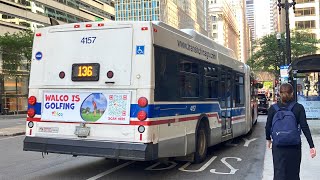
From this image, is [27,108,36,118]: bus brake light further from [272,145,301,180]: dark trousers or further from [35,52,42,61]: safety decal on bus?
[272,145,301,180]: dark trousers

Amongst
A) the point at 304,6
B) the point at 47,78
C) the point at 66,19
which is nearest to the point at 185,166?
the point at 47,78

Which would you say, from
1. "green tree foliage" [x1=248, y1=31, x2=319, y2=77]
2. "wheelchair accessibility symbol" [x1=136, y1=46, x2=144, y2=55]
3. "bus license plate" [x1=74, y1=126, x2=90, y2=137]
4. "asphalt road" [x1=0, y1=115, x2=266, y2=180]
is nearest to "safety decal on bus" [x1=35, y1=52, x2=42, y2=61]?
"bus license plate" [x1=74, y1=126, x2=90, y2=137]

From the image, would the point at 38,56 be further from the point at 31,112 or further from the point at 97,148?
the point at 97,148

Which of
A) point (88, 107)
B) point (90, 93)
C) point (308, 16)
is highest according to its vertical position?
point (308, 16)

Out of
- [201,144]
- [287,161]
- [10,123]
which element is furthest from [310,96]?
[10,123]

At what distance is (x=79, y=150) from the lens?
26.4ft

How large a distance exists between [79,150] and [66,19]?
64155 mm

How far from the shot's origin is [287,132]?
5.70m

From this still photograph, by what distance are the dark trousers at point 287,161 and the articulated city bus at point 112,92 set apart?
2.51m

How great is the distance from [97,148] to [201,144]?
10.6 feet

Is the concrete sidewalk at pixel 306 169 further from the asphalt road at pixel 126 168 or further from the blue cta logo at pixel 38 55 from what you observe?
the blue cta logo at pixel 38 55

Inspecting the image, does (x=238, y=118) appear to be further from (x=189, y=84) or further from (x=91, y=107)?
(x=91, y=107)

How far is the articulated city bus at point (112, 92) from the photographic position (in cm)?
783

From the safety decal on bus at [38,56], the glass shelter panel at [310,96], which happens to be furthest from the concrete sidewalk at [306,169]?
the glass shelter panel at [310,96]
